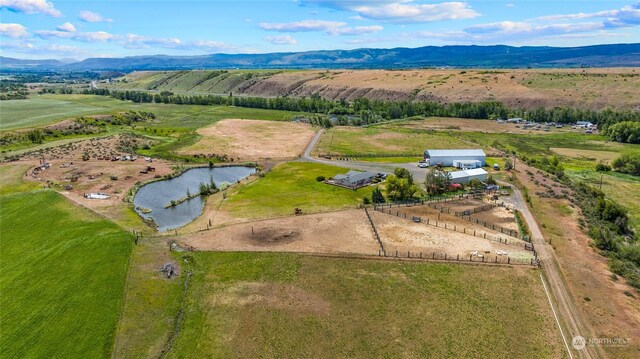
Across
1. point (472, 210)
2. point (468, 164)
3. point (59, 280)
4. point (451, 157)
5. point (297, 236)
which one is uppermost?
point (451, 157)

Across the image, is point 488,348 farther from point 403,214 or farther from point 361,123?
point 361,123

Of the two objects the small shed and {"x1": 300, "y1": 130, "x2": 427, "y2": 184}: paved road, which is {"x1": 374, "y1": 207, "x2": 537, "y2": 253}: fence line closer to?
{"x1": 300, "y1": 130, "x2": 427, "y2": 184}: paved road

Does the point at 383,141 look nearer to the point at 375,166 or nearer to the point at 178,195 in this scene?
the point at 375,166

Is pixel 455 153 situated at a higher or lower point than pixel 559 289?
higher

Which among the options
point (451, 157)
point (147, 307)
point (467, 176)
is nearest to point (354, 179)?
point (467, 176)

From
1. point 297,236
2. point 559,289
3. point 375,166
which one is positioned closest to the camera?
point 559,289

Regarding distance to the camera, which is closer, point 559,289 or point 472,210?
point 559,289

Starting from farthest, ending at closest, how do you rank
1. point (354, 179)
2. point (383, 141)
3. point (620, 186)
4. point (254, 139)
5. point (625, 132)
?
1. point (254, 139)
2. point (383, 141)
3. point (625, 132)
4. point (620, 186)
5. point (354, 179)

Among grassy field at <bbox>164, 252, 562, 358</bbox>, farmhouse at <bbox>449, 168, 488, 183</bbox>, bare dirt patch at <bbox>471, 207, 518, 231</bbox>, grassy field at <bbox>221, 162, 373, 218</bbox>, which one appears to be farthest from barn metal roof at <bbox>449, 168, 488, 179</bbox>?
grassy field at <bbox>164, 252, 562, 358</bbox>

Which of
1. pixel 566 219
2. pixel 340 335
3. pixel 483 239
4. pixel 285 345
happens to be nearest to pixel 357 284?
pixel 340 335
